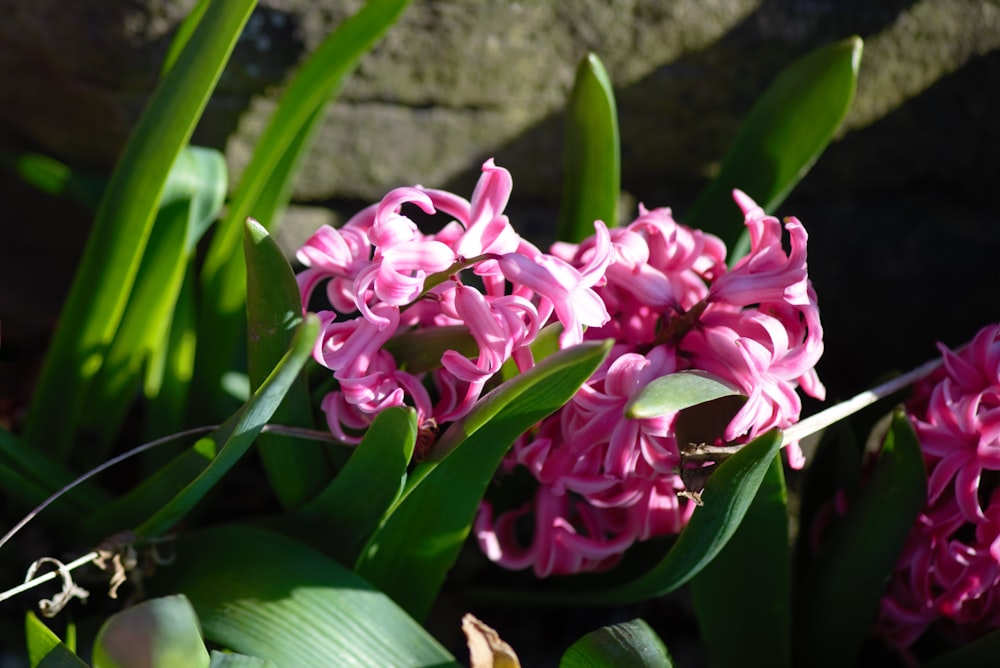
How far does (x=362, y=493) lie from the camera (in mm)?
850

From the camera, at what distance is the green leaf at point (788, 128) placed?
99 centimetres

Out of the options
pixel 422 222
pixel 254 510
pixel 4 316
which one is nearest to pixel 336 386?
pixel 254 510

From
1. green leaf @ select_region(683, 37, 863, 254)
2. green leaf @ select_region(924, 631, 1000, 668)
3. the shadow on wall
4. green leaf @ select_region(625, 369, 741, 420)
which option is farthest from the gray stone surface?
green leaf @ select_region(625, 369, 741, 420)

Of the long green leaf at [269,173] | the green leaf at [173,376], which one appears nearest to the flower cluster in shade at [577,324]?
the long green leaf at [269,173]

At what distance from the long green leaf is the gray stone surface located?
0.79ft

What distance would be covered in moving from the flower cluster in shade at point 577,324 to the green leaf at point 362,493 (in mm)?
27

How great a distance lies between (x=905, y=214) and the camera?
1507mm

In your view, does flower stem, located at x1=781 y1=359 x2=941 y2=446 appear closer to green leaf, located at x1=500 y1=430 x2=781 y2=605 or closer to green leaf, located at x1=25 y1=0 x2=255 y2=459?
green leaf, located at x1=500 y1=430 x2=781 y2=605

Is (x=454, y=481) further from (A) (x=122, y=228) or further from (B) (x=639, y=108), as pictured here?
(B) (x=639, y=108)

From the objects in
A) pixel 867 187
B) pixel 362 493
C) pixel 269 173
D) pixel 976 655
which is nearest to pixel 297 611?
pixel 362 493

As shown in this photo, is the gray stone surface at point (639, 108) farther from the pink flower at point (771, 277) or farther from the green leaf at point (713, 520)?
the green leaf at point (713, 520)

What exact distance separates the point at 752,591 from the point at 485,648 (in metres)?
0.28

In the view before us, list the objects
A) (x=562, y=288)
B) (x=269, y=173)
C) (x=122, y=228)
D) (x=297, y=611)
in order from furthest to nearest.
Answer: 1. (x=269, y=173)
2. (x=122, y=228)
3. (x=297, y=611)
4. (x=562, y=288)

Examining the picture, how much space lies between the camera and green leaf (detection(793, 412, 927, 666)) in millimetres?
858
